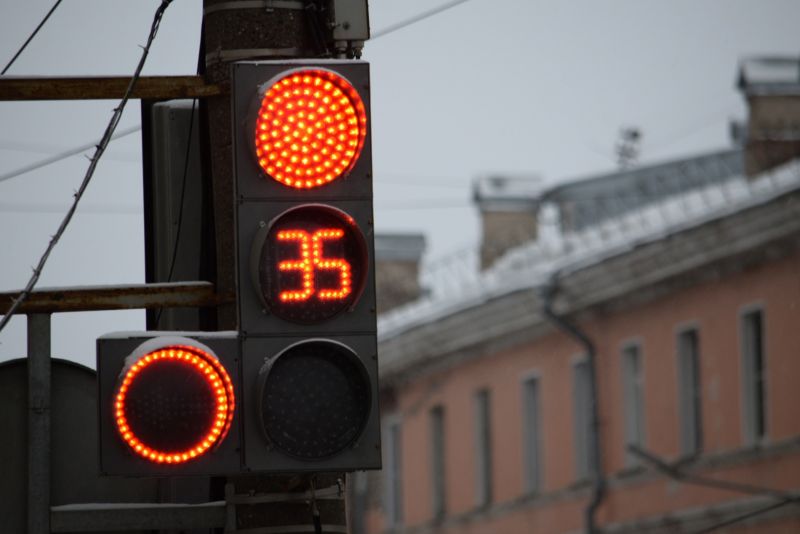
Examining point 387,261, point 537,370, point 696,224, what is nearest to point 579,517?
point 537,370

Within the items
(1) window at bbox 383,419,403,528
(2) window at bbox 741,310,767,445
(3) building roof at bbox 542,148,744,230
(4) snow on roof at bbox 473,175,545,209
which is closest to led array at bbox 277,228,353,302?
(2) window at bbox 741,310,767,445

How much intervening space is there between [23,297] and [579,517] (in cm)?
2548

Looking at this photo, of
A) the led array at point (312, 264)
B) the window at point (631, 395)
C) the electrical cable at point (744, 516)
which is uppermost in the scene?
the led array at point (312, 264)

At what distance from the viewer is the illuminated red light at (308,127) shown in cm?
444

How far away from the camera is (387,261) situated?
4162 centimetres

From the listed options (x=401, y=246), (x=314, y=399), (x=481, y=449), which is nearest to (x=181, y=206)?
(x=314, y=399)

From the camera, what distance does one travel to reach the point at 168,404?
4379 millimetres

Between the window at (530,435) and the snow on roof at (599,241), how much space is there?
1.47 meters

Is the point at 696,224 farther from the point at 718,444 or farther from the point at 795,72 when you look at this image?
the point at 795,72

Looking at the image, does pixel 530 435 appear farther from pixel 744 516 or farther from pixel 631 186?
pixel 631 186

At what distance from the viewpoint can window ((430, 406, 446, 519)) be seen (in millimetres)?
34875

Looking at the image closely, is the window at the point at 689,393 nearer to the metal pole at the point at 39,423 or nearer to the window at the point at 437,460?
the window at the point at 437,460

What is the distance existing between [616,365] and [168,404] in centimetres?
2494

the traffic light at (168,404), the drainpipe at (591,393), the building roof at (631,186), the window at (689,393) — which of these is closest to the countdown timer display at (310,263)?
the traffic light at (168,404)
